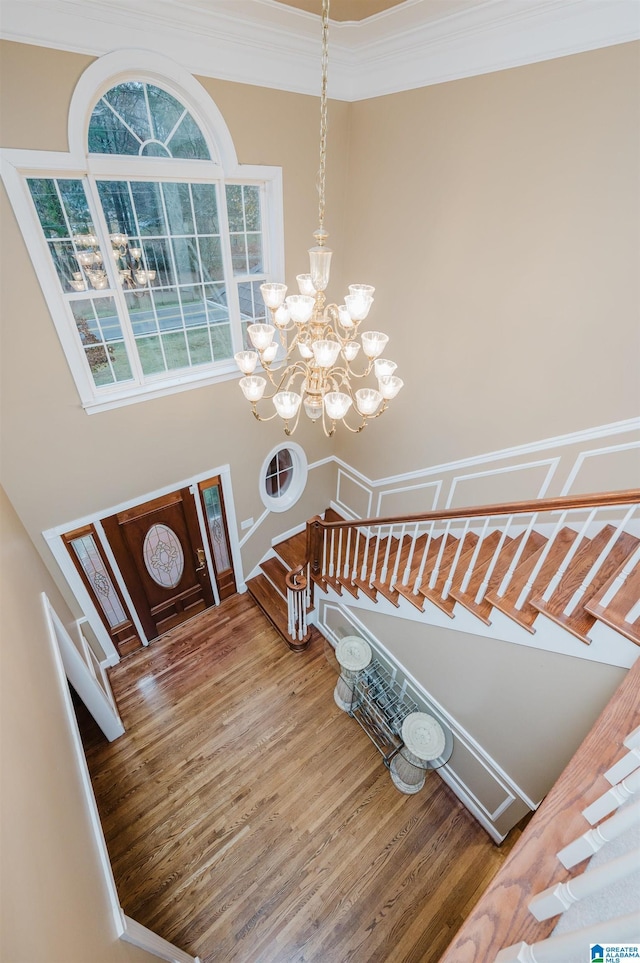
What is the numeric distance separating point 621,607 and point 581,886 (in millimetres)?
1446

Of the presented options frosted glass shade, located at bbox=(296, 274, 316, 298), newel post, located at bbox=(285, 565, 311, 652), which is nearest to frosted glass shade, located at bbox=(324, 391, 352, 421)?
frosted glass shade, located at bbox=(296, 274, 316, 298)

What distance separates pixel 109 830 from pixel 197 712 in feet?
3.39

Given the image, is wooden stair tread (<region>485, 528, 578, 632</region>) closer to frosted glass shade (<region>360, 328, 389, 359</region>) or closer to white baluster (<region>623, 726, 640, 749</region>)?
white baluster (<region>623, 726, 640, 749</region>)

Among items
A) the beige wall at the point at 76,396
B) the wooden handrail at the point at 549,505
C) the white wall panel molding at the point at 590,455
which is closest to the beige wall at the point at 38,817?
the beige wall at the point at 76,396

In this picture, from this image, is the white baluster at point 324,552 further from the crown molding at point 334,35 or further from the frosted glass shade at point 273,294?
the crown molding at point 334,35

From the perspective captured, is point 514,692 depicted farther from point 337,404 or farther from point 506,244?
point 506,244

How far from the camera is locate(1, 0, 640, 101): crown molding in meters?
2.18

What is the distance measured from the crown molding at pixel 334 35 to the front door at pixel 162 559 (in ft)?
10.8

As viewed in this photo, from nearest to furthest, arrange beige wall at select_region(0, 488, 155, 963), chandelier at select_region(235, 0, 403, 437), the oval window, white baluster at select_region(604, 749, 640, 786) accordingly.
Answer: beige wall at select_region(0, 488, 155, 963)
white baluster at select_region(604, 749, 640, 786)
chandelier at select_region(235, 0, 403, 437)
the oval window

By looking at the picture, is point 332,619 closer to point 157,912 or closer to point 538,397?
point 157,912

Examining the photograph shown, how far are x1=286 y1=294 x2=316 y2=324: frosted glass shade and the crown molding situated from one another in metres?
2.09

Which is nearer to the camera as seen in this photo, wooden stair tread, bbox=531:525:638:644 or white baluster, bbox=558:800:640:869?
white baluster, bbox=558:800:640:869

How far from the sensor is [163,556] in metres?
4.35

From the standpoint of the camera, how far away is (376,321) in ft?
13.3
